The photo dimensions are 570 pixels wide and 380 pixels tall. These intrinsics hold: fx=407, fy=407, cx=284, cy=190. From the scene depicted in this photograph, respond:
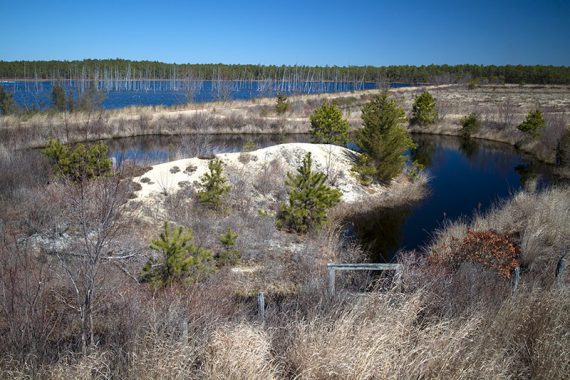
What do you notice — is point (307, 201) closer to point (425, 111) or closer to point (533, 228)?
point (533, 228)

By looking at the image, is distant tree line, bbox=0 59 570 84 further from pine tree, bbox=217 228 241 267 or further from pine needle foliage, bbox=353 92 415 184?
pine tree, bbox=217 228 241 267

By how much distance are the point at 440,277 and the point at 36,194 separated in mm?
13605

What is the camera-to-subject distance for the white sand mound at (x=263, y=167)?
17.2m

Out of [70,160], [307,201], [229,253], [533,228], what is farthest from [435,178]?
[70,160]

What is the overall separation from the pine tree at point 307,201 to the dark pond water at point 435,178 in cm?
203

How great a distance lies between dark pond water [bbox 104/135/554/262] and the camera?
15586mm

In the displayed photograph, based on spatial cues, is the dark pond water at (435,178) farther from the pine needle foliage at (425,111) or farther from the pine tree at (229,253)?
the pine tree at (229,253)

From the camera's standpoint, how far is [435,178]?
23875 millimetres

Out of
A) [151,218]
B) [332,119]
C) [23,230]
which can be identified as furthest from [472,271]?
[332,119]

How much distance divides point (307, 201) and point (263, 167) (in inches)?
247

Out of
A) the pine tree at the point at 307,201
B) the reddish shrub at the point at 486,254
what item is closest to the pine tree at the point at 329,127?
the pine tree at the point at 307,201

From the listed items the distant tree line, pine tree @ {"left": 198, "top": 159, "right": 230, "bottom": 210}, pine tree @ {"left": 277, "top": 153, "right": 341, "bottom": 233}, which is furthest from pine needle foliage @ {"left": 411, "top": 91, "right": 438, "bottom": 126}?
the distant tree line

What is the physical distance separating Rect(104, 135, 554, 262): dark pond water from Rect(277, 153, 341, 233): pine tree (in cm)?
203

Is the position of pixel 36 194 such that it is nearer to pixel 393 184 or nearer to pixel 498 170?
pixel 393 184
